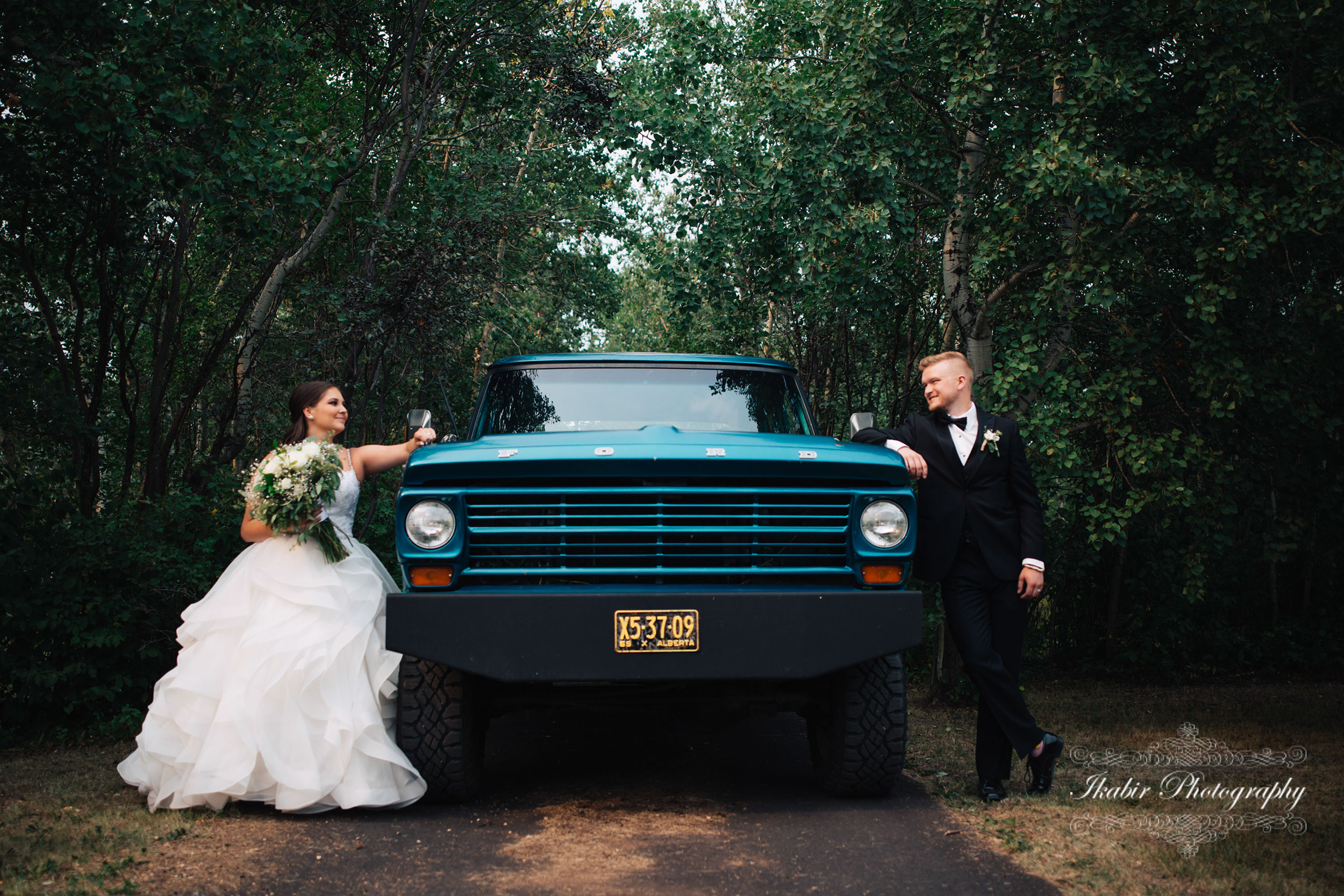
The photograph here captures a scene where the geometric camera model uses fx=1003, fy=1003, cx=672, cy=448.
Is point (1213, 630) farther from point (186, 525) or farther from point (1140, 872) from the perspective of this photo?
point (186, 525)

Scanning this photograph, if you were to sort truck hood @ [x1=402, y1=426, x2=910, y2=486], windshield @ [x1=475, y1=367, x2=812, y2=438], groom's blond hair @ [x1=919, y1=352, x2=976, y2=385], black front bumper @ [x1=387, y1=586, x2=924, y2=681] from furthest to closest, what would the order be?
1. windshield @ [x1=475, y1=367, x2=812, y2=438]
2. groom's blond hair @ [x1=919, y1=352, x2=976, y2=385]
3. truck hood @ [x1=402, y1=426, x2=910, y2=486]
4. black front bumper @ [x1=387, y1=586, x2=924, y2=681]

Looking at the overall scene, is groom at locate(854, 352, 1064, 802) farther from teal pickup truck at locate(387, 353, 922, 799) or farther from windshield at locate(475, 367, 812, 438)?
windshield at locate(475, 367, 812, 438)

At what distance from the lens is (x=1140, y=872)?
3537 mm

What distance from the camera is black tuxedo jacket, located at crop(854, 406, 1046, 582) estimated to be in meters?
4.64

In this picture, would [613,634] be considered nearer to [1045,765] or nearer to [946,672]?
[1045,765]

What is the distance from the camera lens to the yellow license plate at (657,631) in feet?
12.5

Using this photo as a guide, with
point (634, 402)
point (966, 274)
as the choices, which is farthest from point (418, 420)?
point (966, 274)

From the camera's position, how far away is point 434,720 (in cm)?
423

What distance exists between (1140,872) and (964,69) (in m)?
5.12

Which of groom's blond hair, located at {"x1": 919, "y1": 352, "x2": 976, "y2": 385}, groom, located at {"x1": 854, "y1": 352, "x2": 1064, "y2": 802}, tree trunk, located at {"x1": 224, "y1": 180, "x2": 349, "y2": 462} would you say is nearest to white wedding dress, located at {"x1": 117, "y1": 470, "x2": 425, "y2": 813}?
groom, located at {"x1": 854, "y1": 352, "x2": 1064, "y2": 802}

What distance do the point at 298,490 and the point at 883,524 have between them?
2.66 m

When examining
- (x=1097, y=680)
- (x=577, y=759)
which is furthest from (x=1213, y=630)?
(x=577, y=759)

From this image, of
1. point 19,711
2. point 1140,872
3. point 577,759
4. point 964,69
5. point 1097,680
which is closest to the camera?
point 1140,872

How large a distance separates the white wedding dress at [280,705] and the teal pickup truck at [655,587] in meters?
0.22
